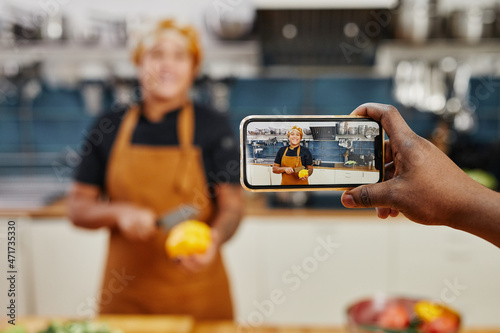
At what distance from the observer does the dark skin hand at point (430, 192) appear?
368 mm

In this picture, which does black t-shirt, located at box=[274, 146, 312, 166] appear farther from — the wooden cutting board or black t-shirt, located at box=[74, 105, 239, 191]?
black t-shirt, located at box=[74, 105, 239, 191]

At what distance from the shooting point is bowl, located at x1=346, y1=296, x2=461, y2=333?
90 cm

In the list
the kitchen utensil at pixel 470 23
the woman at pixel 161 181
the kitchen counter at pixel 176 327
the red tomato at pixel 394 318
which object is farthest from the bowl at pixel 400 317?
the kitchen utensil at pixel 470 23

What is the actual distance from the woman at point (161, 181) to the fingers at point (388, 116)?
38.3 inches

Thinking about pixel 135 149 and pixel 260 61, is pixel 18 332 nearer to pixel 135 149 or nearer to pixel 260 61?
pixel 135 149

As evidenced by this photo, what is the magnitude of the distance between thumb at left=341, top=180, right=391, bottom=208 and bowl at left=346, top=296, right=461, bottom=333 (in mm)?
542

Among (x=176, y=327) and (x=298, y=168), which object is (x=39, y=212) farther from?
(x=298, y=168)

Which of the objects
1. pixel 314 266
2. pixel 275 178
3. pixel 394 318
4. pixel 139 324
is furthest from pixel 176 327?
pixel 314 266

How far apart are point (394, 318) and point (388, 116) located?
2.24 ft

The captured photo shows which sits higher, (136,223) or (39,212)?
(136,223)

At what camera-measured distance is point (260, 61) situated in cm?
263

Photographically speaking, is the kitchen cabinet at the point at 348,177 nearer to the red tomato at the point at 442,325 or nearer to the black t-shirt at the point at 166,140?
the red tomato at the point at 442,325

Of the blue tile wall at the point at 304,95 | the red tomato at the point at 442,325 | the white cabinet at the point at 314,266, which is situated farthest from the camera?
the blue tile wall at the point at 304,95

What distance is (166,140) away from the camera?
1.52m
